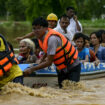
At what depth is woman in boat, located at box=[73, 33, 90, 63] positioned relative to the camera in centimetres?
588

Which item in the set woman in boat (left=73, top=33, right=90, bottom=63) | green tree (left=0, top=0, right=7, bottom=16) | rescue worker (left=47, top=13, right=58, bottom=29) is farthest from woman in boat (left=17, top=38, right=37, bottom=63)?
green tree (left=0, top=0, right=7, bottom=16)

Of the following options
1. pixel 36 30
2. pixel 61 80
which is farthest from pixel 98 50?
pixel 36 30

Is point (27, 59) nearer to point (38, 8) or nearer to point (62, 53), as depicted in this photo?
point (62, 53)

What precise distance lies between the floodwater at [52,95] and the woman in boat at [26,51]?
3.11ft

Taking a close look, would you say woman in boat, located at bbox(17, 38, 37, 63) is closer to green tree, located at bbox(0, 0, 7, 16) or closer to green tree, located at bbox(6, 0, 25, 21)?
green tree, located at bbox(6, 0, 25, 21)

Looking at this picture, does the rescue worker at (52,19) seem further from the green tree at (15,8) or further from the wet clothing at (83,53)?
the green tree at (15,8)

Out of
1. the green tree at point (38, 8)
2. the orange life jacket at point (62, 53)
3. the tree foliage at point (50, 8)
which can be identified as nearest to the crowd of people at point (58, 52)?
the orange life jacket at point (62, 53)

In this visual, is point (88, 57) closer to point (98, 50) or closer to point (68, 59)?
point (98, 50)

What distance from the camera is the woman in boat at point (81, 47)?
588 centimetres

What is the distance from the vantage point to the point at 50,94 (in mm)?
4719

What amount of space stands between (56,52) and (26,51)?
1.19 meters

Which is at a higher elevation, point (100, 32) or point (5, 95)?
point (100, 32)

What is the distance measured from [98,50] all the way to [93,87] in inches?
58.5

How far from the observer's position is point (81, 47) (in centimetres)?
613
